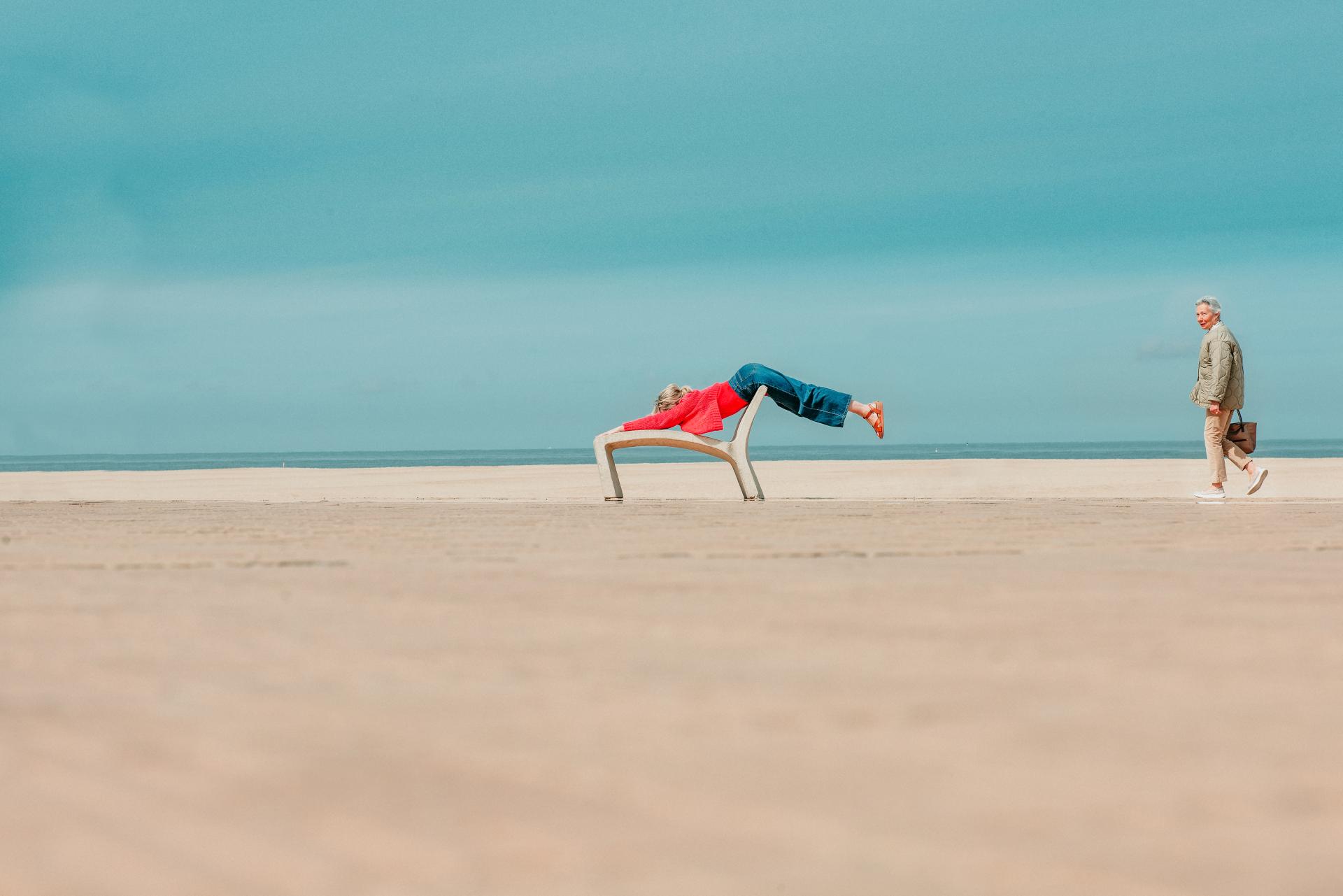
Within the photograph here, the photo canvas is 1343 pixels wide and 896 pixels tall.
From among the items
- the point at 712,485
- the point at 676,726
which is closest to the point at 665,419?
the point at 712,485

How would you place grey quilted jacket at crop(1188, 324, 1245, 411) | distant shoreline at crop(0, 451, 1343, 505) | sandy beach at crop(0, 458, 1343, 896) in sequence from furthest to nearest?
1. distant shoreline at crop(0, 451, 1343, 505)
2. grey quilted jacket at crop(1188, 324, 1245, 411)
3. sandy beach at crop(0, 458, 1343, 896)

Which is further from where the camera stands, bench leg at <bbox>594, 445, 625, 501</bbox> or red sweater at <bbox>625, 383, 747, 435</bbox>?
bench leg at <bbox>594, 445, 625, 501</bbox>

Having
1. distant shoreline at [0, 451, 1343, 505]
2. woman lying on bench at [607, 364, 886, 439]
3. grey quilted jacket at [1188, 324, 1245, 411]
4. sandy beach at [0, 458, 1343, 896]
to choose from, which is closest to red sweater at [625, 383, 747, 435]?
woman lying on bench at [607, 364, 886, 439]

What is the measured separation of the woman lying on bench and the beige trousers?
2.52 meters

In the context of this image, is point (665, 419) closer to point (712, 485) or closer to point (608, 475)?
point (608, 475)

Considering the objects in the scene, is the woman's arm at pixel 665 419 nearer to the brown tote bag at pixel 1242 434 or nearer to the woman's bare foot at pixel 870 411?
the woman's bare foot at pixel 870 411

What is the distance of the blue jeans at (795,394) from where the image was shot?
9.30 meters

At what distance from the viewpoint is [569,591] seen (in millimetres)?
3523

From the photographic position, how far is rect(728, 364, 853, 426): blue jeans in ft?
30.5

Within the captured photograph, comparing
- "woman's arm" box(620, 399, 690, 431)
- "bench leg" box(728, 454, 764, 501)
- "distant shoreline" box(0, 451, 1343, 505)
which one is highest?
"woman's arm" box(620, 399, 690, 431)

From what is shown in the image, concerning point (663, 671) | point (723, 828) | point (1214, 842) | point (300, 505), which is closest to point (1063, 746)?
point (1214, 842)

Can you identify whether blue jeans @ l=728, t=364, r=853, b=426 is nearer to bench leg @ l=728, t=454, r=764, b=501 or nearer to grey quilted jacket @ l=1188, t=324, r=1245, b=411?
bench leg @ l=728, t=454, r=764, b=501

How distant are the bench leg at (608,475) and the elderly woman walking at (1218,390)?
15.0ft

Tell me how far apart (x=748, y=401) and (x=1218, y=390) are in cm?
360
